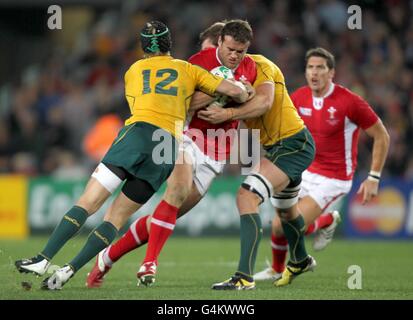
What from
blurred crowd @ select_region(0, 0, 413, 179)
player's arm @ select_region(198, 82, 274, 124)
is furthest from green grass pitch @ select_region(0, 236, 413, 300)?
blurred crowd @ select_region(0, 0, 413, 179)

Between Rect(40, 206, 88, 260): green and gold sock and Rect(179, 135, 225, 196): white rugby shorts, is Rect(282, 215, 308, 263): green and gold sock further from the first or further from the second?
Rect(40, 206, 88, 260): green and gold sock

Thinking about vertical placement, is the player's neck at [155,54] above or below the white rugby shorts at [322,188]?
above

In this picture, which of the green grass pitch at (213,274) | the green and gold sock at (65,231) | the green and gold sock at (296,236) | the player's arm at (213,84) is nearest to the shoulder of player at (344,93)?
the green and gold sock at (296,236)

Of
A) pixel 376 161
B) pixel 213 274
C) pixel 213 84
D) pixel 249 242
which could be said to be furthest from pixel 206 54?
pixel 213 274

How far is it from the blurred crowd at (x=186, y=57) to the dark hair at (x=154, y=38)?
327 inches

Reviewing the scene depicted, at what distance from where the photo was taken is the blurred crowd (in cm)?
1633

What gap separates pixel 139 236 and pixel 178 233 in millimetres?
7067

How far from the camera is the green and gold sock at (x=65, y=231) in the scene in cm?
727

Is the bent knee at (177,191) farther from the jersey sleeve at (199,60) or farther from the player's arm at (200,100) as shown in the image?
the jersey sleeve at (199,60)

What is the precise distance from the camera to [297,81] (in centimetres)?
1650

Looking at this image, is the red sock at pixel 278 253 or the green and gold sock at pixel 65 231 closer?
the green and gold sock at pixel 65 231

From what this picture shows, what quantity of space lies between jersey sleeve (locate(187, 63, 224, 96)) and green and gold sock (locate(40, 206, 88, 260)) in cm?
140

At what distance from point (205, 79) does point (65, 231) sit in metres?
1.66
